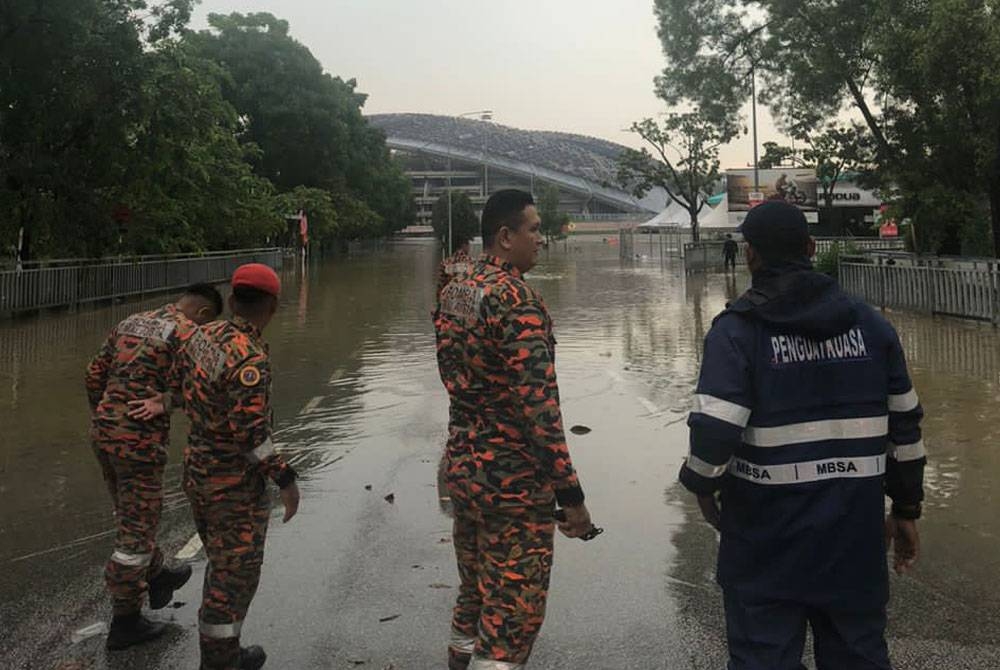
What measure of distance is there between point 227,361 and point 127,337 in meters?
0.97

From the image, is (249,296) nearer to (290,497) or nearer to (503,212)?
(290,497)

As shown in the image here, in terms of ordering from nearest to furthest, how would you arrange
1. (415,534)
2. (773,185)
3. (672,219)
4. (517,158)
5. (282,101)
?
(415,534), (773,185), (282,101), (672,219), (517,158)

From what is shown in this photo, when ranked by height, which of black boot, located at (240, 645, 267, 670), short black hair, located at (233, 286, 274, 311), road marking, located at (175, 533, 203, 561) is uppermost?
short black hair, located at (233, 286, 274, 311)

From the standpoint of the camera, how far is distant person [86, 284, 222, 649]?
3.81m

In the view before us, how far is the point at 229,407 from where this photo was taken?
3.25m

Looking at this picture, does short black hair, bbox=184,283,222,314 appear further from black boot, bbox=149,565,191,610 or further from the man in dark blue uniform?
the man in dark blue uniform

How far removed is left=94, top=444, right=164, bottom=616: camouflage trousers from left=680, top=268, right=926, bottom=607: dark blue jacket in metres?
2.41

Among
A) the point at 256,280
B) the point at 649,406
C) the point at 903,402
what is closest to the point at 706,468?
the point at 903,402

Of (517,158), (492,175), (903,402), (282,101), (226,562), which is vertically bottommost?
(226,562)

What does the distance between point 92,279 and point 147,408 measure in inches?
745

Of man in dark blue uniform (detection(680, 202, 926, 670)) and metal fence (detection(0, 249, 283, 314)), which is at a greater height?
metal fence (detection(0, 249, 283, 314))

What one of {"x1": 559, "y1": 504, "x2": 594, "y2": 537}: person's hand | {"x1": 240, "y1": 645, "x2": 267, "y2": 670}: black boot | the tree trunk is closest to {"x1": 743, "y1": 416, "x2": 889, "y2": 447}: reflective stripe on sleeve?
{"x1": 559, "y1": 504, "x2": 594, "y2": 537}: person's hand

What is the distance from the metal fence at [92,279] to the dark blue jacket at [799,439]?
18.0 metres

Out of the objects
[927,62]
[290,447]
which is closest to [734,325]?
[290,447]
